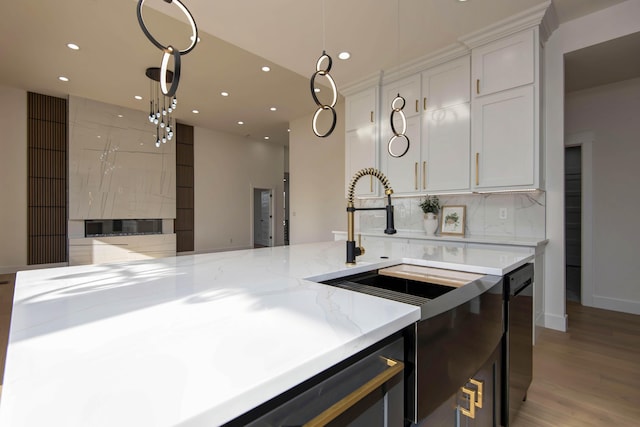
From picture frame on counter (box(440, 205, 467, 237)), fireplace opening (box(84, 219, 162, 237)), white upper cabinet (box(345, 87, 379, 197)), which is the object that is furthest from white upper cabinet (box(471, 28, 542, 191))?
fireplace opening (box(84, 219, 162, 237))

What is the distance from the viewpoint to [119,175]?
641 cm

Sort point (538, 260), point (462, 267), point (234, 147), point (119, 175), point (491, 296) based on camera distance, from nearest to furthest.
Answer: point (491, 296) < point (462, 267) < point (538, 260) < point (119, 175) < point (234, 147)

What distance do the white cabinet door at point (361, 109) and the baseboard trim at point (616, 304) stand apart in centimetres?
356

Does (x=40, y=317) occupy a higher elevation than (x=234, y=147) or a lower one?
lower

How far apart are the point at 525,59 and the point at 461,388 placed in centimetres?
311

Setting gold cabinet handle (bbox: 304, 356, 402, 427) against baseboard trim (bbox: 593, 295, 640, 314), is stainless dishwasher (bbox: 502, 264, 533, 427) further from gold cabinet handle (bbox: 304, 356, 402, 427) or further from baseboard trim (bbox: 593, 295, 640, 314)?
baseboard trim (bbox: 593, 295, 640, 314)

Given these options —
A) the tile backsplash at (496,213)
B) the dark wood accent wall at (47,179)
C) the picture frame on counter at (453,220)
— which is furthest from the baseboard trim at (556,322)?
the dark wood accent wall at (47,179)

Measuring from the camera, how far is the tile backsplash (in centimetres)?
312

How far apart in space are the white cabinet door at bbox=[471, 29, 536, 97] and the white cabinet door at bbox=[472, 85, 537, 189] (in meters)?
0.09

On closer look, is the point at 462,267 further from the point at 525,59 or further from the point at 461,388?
the point at 525,59

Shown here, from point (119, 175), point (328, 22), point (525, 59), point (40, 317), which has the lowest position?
point (40, 317)

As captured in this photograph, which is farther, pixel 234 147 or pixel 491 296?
pixel 234 147

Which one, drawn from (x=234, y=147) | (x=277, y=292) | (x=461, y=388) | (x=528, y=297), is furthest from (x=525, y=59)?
(x=234, y=147)

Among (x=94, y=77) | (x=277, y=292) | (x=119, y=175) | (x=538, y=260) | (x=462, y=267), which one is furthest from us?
(x=119, y=175)
